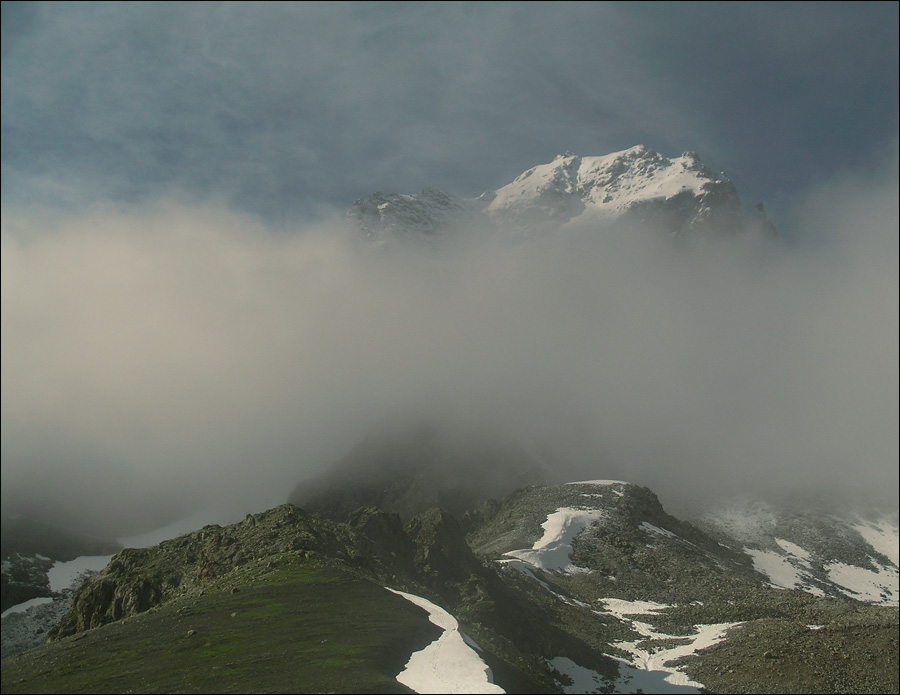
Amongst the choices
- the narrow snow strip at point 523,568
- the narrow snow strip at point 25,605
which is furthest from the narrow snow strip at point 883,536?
the narrow snow strip at point 25,605

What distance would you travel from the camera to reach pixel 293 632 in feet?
104

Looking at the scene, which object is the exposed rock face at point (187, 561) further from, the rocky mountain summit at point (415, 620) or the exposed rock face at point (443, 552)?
the exposed rock face at point (443, 552)

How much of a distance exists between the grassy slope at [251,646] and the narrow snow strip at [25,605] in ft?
620

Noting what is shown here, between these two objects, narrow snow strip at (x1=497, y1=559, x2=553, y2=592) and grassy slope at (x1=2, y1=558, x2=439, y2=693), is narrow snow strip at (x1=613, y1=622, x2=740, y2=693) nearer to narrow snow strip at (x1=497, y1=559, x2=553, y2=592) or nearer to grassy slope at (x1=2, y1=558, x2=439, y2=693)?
narrow snow strip at (x1=497, y1=559, x2=553, y2=592)

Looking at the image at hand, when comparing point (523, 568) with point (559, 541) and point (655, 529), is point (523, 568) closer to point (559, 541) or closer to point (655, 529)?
point (559, 541)

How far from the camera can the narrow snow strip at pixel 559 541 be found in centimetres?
9394

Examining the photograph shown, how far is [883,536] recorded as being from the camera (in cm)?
16450

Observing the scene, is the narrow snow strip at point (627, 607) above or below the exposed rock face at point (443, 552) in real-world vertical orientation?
below

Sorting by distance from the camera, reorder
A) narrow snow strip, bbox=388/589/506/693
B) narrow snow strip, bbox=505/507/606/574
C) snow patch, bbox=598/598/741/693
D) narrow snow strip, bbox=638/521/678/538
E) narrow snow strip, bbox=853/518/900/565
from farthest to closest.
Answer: narrow snow strip, bbox=853/518/900/565
narrow snow strip, bbox=638/521/678/538
narrow snow strip, bbox=505/507/606/574
snow patch, bbox=598/598/741/693
narrow snow strip, bbox=388/589/506/693

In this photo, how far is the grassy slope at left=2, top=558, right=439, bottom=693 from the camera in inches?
1013

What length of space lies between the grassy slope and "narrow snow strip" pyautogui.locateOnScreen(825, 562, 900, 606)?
416ft

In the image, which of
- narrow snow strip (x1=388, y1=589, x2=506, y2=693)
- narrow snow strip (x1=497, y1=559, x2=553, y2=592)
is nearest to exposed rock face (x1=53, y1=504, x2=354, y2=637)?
narrow snow strip (x1=388, y1=589, x2=506, y2=693)

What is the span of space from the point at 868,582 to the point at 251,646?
15339 centimetres

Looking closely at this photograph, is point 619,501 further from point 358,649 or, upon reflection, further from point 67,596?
point 67,596
